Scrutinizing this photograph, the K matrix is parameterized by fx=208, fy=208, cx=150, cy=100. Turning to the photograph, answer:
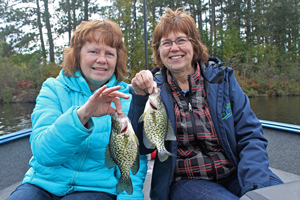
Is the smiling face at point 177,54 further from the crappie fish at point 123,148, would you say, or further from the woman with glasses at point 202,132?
the crappie fish at point 123,148

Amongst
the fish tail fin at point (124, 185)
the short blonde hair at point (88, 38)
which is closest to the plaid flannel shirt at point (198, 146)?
the fish tail fin at point (124, 185)

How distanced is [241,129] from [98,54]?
5.05 ft

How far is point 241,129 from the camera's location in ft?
6.44

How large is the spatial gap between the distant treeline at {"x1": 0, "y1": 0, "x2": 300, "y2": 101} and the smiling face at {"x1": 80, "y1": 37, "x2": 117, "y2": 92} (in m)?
16.8

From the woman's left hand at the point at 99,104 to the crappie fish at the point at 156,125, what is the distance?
0.69 ft

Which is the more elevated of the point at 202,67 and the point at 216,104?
the point at 202,67

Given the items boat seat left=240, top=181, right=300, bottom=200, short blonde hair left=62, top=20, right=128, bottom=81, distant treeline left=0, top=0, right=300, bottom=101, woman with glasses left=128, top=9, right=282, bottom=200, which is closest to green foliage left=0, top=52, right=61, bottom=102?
distant treeline left=0, top=0, right=300, bottom=101

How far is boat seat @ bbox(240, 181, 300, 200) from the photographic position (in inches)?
41.4

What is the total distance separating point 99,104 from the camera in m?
1.59

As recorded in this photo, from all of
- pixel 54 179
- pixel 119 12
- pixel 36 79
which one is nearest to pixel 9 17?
pixel 36 79

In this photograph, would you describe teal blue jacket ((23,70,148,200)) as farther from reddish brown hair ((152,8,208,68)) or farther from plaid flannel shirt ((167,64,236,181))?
reddish brown hair ((152,8,208,68))

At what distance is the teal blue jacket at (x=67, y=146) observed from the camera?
1.58 m

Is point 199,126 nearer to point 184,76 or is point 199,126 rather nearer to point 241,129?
point 241,129

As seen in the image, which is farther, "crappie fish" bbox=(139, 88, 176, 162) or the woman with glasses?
the woman with glasses
